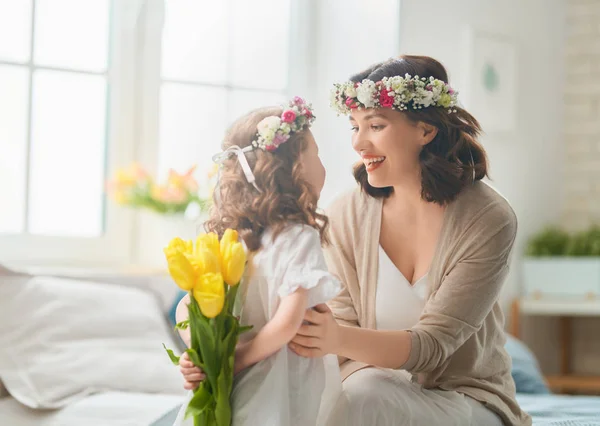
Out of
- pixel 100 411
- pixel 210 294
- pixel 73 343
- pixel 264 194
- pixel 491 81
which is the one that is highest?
pixel 491 81

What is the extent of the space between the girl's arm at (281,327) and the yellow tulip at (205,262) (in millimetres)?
128

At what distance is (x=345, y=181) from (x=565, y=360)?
2057 millimetres

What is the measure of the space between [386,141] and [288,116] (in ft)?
0.90

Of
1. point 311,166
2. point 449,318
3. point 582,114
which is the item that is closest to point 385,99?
point 311,166

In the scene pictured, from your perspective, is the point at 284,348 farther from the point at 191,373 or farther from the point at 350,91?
the point at 350,91

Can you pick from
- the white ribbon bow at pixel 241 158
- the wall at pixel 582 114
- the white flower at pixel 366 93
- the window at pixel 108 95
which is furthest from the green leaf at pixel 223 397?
the wall at pixel 582 114

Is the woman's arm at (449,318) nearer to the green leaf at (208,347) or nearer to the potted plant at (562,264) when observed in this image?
the green leaf at (208,347)

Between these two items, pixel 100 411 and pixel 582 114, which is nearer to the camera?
pixel 100 411

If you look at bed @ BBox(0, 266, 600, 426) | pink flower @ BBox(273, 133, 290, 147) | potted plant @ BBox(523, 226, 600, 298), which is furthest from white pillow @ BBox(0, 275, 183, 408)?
potted plant @ BBox(523, 226, 600, 298)

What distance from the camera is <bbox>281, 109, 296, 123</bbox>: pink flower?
1.62m

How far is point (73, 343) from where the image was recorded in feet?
8.61

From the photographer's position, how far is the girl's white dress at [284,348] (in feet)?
5.04

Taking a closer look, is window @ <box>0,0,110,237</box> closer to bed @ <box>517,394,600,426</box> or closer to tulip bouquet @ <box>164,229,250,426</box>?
bed @ <box>517,394,600,426</box>

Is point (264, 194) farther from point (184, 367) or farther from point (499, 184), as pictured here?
point (499, 184)
